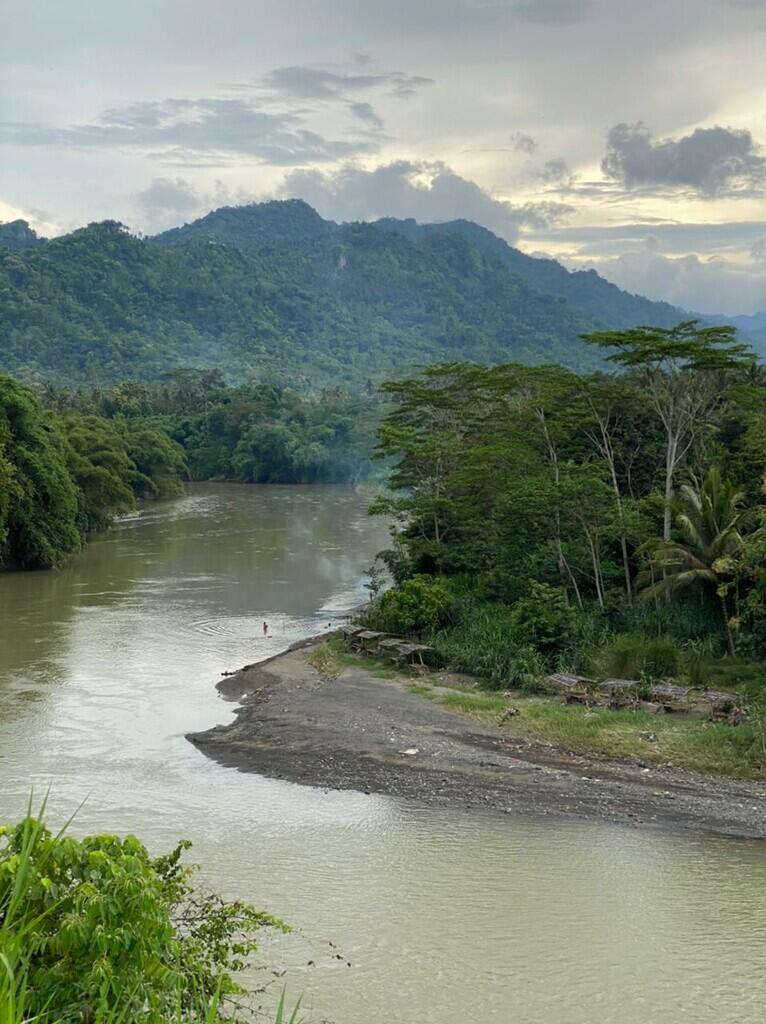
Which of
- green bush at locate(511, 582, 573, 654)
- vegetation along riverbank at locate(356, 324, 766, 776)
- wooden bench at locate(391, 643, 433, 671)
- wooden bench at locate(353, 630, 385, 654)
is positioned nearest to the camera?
vegetation along riverbank at locate(356, 324, 766, 776)

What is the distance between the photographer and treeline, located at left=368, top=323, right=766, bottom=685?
21125mm

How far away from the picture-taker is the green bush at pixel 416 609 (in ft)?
81.8

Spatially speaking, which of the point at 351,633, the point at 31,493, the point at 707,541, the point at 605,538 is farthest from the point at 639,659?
the point at 31,493

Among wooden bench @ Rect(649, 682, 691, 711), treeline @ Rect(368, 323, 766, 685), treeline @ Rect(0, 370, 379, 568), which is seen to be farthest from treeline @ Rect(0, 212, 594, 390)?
wooden bench @ Rect(649, 682, 691, 711)

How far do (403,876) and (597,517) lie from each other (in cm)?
1236

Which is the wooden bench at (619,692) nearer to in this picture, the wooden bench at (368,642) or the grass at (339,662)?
the grass at (339,662)

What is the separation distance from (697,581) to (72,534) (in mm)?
26759

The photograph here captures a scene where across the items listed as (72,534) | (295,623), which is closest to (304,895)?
(295,623)

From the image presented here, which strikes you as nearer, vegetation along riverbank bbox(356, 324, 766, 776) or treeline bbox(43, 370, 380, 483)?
vegetation along riverbank bbox(356, 324, 766, 776)

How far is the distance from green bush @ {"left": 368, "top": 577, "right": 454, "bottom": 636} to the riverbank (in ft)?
8.43

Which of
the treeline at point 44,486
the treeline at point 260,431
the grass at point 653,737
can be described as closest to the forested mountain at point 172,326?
the treeline at point 260,431

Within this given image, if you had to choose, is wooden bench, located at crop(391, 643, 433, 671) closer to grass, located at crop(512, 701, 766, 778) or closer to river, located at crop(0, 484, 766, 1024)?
river, located at crop(0, 484, 766, 1024)

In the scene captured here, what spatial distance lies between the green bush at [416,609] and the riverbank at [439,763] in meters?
2.57

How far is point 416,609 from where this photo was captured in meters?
25.0
